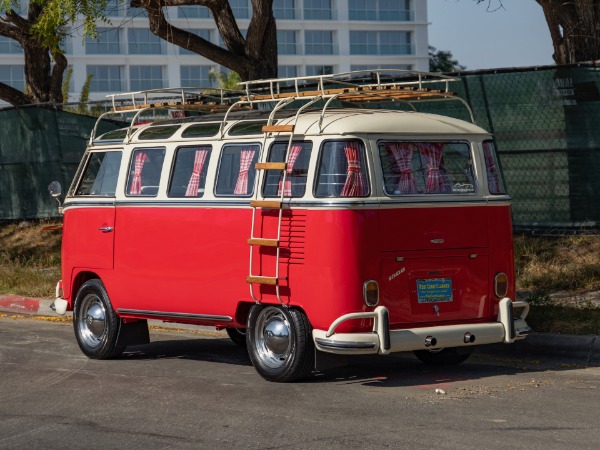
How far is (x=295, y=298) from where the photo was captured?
961cm

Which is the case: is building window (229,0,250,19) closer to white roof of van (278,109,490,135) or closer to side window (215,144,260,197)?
side window (215,144,260,197)

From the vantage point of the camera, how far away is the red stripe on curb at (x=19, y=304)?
1587cm

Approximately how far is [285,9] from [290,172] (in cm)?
8736

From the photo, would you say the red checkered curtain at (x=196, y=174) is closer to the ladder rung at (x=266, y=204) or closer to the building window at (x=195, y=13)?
the ladder rung at (x=266, y=204)

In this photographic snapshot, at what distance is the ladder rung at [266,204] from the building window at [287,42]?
8551cm

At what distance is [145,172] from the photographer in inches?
443

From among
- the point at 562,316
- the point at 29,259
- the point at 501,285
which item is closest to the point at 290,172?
the point at 501,285

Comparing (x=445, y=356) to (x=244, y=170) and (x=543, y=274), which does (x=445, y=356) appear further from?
(x=543, y=274)

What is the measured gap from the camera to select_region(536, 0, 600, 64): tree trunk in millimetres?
15320

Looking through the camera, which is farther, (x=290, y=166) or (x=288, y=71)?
(x=288, y=71)

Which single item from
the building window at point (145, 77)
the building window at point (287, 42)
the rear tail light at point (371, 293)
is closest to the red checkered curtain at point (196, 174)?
the rear tail light at point (371, 293)

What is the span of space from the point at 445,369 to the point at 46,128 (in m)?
12.7

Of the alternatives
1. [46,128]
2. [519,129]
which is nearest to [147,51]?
[46,128]

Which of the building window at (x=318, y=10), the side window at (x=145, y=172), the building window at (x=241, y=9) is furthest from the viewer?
the building window at (x=318, y=10)
